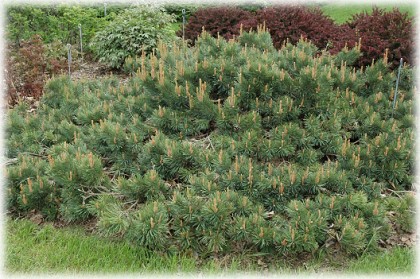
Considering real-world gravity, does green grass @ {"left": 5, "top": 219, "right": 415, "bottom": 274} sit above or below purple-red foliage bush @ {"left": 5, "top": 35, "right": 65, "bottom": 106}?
below

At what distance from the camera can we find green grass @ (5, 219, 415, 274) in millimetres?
3760

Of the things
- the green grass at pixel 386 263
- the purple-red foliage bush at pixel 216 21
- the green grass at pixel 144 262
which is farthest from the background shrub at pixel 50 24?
the green grass at pixel 386 263

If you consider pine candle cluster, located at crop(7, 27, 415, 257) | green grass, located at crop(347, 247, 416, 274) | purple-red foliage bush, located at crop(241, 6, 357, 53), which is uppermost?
purple-red foliage bush, located at crop(241, 6, 357, 53)

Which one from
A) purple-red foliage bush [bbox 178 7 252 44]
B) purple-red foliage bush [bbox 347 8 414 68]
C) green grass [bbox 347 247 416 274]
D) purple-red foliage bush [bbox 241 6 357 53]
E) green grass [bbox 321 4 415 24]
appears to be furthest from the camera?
green grass [bbox 321 4 415 24]

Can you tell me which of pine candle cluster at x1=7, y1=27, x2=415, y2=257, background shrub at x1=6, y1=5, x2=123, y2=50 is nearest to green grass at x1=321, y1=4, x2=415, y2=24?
background shrub at x1=6, y1=5, x2=123, y2=50

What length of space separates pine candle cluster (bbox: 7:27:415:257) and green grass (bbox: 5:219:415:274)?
12cm

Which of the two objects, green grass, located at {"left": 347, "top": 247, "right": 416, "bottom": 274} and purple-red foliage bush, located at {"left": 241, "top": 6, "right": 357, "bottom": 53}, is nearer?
green grass, located at {"left": 347, "top": 247, "right": 416, "bottom": 274}

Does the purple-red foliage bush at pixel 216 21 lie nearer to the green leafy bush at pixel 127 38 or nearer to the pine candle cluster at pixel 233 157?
the green leafy bush at pixel 127 38

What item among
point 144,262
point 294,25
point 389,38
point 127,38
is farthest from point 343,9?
point 144,262

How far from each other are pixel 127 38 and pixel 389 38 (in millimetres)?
4822

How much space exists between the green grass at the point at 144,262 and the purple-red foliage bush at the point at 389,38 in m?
2.58

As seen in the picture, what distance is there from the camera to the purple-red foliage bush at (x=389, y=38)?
566 cm

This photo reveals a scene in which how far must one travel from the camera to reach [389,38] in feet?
19.1

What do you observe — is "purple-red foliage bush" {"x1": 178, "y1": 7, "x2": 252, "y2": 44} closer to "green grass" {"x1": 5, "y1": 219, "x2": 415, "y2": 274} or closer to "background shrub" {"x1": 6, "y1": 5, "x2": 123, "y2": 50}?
"background shrub" {"x1": 6, "y1": 5, "x2": 123, "y2": 50}
